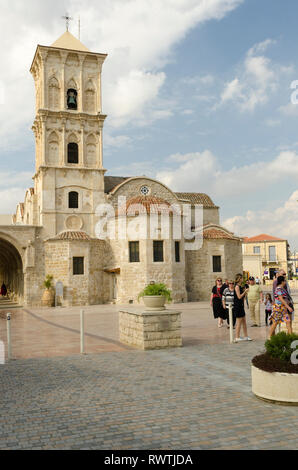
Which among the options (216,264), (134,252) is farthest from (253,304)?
(216,264)

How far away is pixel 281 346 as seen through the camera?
5.83 m

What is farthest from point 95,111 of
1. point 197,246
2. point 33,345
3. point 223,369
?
point 223,369

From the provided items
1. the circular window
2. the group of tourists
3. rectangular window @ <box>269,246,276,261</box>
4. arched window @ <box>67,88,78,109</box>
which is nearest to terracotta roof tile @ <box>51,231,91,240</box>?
the circular window

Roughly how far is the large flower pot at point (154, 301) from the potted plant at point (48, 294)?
1839 cm

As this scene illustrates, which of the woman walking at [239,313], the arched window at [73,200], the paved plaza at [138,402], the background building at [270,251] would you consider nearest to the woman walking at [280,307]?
the paved plaza at [138,402]

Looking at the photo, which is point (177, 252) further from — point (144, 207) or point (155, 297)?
point (155, 297)

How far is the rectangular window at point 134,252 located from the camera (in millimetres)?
27953

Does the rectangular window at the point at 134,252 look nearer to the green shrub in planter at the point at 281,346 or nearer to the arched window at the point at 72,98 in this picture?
the arched window at the point at 72,98

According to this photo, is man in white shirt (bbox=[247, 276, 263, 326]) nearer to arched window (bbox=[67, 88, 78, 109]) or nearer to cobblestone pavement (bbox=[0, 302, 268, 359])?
cobblestone pavement (bbox=[0, 302, 268, 359])

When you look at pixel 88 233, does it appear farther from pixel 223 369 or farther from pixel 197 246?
pixel 223 369

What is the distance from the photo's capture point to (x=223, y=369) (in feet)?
25.3

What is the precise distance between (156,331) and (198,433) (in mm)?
5405

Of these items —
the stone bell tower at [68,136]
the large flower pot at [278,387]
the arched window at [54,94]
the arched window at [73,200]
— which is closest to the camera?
the large flower pot at [278,387]

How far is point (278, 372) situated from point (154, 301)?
5.04m
